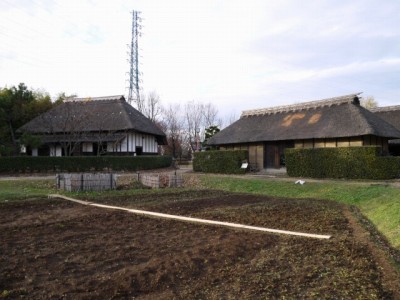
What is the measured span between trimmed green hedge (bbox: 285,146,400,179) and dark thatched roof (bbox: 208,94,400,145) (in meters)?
2.18

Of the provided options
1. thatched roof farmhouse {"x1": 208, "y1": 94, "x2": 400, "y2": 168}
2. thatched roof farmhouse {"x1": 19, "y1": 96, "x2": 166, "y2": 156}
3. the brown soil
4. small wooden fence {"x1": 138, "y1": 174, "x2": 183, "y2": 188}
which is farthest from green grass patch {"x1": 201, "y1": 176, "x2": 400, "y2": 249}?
thatched roof farmhouse {"x1": 19, "y1": 96, "x2": 166, "y2": 156}

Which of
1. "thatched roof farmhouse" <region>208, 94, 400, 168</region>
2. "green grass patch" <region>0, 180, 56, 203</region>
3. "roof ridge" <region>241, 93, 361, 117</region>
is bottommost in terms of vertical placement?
"green grass patch" <region>0, 180, 56, 203</region>

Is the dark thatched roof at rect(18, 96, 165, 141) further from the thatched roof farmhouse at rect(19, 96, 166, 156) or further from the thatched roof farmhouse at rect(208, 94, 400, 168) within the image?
the thatched roof farmhouse at rect(208, 94, 400, 168)

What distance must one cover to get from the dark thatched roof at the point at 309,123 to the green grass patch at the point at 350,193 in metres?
6.27

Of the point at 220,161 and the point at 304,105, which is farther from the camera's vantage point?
the point at 304,105

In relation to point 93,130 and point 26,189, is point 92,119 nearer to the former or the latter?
point 93,130

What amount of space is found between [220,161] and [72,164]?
9967 mm

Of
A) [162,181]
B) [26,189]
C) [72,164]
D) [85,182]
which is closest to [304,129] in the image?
[162,181]

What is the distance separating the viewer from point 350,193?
535 inches

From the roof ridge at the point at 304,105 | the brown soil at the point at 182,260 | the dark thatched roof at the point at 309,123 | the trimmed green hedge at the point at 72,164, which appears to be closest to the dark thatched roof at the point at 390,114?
the dark thatched roof at the point at 309,123

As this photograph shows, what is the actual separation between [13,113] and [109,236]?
24680 mm

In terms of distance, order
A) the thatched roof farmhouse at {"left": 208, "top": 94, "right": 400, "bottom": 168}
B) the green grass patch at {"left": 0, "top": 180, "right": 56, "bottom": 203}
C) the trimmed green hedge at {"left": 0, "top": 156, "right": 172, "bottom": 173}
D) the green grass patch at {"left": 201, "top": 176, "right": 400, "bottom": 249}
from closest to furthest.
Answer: the green grass patch at {"left": 201, "top": 176, "right": 400, "bottom": 249}, the green grass patch at {"left": 0, "top": 180, "right": 56, "bottom": 203}, the thatched roof farmhouse at {"left": 208, "top": 94, "right": 400, "bottom": 168}, the trimmed green hedge at {"left": 0, "top": 156, "right": 172, "bottom": 173}

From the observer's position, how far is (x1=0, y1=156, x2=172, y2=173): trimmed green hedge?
22516 millimetres

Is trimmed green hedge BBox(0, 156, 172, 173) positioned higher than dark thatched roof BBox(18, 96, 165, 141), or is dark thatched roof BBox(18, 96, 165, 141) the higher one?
dark thatched roof BBox(18, 96, 165, 141)
